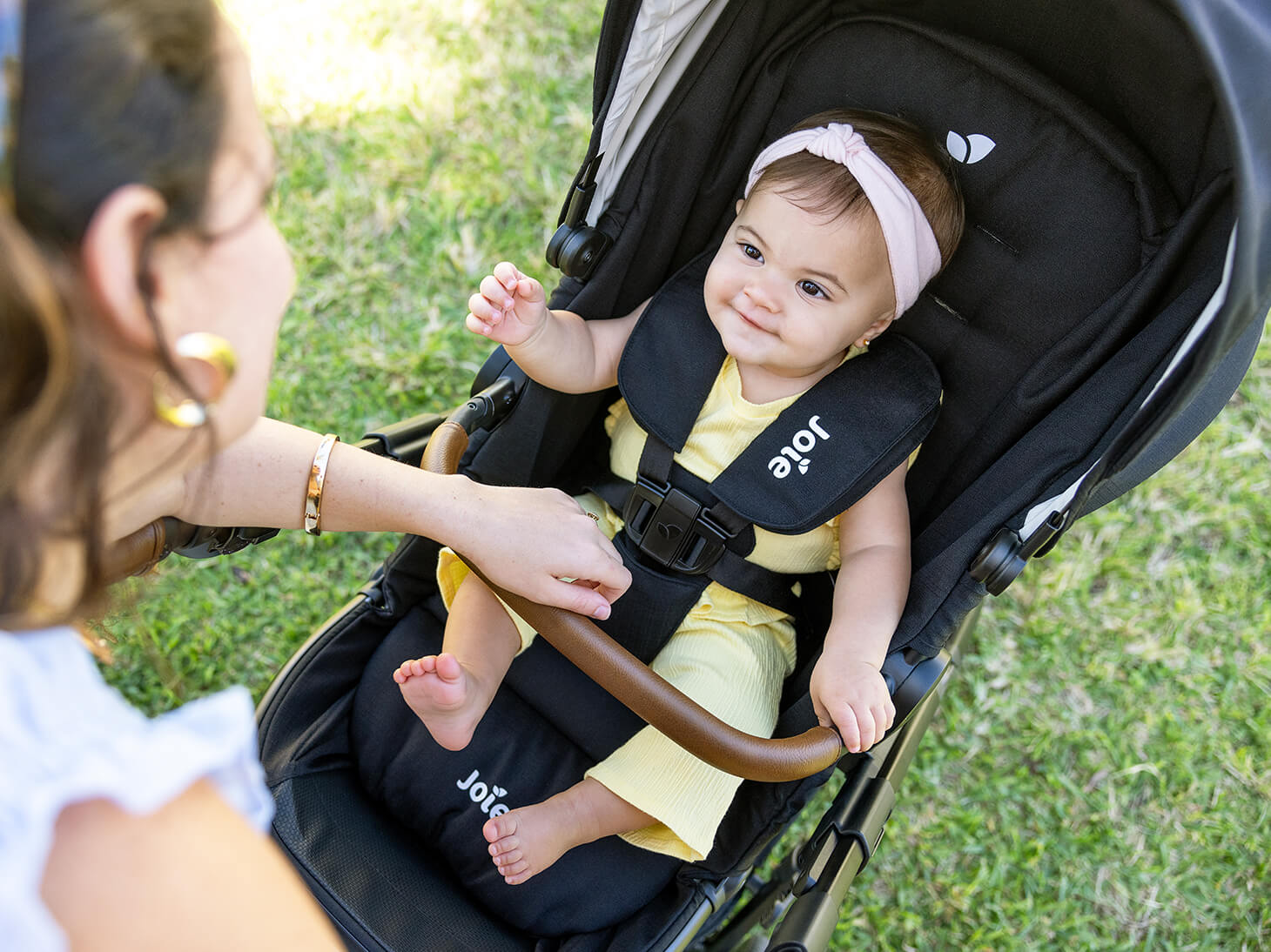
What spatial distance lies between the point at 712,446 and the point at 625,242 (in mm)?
346

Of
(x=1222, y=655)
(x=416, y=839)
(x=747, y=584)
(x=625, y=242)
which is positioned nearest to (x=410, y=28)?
(x=625, y=242)

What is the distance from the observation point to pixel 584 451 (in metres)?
1.74

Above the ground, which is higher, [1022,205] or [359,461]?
[1022,205]

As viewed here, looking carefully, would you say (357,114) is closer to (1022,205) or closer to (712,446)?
(712,446)

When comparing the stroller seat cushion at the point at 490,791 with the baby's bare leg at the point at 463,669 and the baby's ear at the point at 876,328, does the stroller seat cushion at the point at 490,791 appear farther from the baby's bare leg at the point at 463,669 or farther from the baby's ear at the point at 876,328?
the baby's ear at the point at 876,328

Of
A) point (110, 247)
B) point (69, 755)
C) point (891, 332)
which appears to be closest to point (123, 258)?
point (110, 247)

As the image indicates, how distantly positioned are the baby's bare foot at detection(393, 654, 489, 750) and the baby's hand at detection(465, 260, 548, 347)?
47cm

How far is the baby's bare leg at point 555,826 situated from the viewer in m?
1.29

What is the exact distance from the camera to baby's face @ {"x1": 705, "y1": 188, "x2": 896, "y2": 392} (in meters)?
1.34

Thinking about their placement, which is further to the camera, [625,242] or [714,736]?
[625,242]

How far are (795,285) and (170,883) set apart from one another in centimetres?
106

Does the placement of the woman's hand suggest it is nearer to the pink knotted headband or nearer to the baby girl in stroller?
the baby girl in stroller

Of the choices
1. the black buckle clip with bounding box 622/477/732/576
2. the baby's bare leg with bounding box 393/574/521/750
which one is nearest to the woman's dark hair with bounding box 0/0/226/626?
the baby's bare leg with bounding box 393/574/521/750

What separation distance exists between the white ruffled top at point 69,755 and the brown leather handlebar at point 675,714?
Result: 1.48 feet
